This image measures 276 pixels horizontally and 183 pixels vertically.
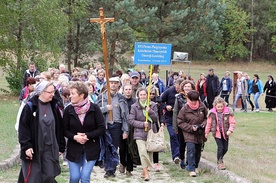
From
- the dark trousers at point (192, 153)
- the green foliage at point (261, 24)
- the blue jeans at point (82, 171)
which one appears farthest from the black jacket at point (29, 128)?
the green foliage at point (261, 24)

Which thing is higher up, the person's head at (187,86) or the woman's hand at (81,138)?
the person's head at (187,86)

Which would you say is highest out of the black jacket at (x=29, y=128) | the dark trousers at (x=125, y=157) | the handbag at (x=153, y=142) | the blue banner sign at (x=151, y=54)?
the blue banner sign at (x=151, y=54)

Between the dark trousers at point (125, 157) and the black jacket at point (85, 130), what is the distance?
10.1ft

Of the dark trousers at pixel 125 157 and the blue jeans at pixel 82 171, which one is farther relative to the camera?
the dark trousers at pixel 125 157

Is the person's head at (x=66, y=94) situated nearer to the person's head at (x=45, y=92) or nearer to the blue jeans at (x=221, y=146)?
the blue jeans at (x=221, y=146)

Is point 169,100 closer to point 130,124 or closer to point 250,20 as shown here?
point 130,124

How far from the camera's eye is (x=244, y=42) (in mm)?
80688

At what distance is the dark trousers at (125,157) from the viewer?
1021cm

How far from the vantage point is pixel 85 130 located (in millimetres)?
7066

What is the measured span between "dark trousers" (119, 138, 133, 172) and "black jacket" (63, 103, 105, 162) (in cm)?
309

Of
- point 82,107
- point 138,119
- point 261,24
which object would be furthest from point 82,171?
point 261,24

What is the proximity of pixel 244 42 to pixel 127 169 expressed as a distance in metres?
72.6

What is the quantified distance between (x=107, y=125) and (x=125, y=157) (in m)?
0.79

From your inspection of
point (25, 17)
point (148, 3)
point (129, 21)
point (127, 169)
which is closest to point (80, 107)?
point (127, 169)
